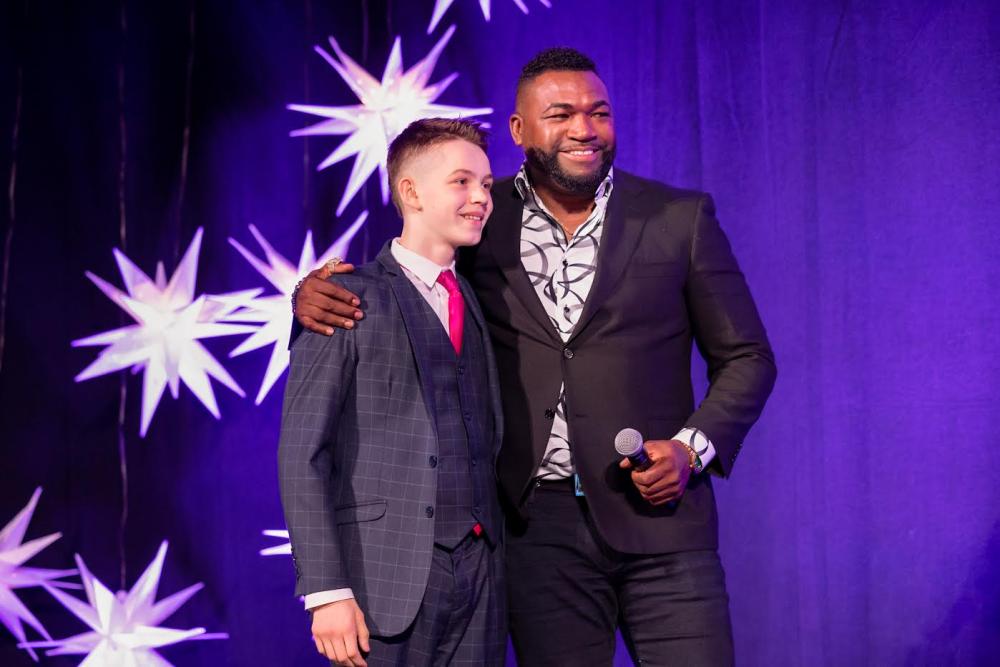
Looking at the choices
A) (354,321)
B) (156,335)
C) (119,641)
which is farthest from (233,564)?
(354,321)

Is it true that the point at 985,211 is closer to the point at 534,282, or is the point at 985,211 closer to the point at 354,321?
the point at 534,282

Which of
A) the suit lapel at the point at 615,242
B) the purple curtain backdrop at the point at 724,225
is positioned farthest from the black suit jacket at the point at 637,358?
the purple curtain backdrop at the point at 724,225

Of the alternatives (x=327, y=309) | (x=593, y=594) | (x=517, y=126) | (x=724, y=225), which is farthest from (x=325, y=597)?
(x=724, y=225)

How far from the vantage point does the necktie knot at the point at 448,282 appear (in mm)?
1958

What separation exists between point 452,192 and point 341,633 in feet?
2.63

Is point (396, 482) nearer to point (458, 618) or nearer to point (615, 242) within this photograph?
point (458, 618)

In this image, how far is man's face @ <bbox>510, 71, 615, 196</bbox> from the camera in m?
2.13

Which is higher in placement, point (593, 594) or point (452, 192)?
point (452, 192)

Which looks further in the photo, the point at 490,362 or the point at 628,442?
the point at 490,362

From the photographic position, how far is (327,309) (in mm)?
1794

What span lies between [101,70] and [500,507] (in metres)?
1.98

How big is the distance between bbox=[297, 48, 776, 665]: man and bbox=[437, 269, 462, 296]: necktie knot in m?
0.14

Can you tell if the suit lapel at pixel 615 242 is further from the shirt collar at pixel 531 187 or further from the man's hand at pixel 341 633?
the man's hand at pixel 341 633

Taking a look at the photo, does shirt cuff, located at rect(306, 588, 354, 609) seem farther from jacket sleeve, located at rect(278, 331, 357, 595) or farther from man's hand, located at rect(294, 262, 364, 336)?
man's hand, located at rect(294, 262, 364, 336)
